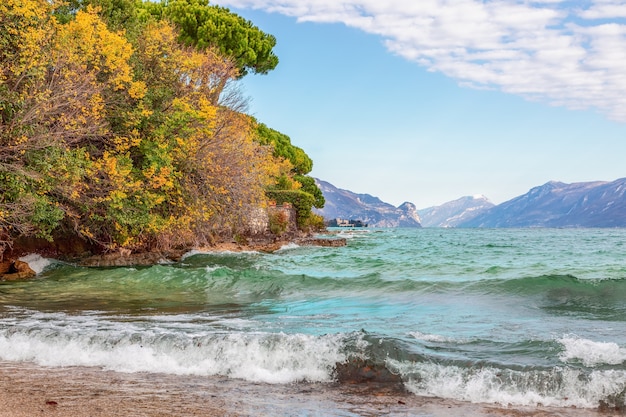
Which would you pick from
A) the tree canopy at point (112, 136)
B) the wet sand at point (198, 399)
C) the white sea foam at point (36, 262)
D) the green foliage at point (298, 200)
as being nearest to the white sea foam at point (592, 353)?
the wet sand at point (198, 399)

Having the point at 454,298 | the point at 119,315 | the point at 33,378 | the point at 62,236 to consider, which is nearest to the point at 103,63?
the point at 62,236

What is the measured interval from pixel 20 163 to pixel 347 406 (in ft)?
47.5

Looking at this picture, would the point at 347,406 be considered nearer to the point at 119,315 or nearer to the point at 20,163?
the point at 119,315

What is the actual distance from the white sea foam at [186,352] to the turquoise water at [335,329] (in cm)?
3

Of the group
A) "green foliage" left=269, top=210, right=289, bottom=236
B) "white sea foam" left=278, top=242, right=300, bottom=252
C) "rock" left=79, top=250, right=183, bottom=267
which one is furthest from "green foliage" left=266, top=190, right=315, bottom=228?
"rock" left=79, top=250, right=183, bottom=267

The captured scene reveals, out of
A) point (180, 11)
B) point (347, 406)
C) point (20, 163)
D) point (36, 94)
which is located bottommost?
point (347, 406)

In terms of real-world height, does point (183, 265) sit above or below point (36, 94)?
below

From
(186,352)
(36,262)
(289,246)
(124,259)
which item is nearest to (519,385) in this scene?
(186,352)

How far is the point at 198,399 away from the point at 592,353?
18.9ft

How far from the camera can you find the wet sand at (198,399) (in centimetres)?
719

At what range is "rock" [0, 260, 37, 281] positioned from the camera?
898 inches

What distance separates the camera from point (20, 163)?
18531 mm

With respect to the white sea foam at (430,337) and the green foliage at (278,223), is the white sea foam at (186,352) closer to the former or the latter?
the white sea foam at (430,337)

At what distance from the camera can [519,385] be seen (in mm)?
8242
